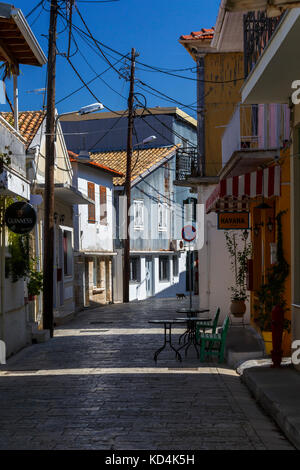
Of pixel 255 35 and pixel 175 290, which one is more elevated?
pixel 255 35

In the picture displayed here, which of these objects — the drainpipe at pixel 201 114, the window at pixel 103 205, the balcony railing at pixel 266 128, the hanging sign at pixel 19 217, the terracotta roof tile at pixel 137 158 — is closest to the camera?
the balcony railing at pixel 266 128

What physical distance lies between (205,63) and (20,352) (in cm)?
1184

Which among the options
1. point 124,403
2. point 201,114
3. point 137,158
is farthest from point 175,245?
point 124,403

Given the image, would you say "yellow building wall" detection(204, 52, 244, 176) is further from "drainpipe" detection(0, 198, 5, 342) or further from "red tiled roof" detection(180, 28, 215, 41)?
"drainpipe" detection(0, 198, 5, 342)

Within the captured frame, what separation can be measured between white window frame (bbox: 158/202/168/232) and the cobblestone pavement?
87.4 feet

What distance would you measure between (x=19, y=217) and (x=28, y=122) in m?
9.88

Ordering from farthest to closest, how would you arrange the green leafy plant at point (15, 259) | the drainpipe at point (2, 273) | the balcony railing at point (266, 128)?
the green leafy plant at point (15, 259) → the drainpipe at point (2, 273) → the balcony railing at point (266, 128)

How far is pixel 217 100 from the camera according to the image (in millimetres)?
23516

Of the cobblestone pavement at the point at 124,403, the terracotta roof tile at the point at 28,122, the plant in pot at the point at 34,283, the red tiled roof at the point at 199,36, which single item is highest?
the red tiled roof at the point at 199,36

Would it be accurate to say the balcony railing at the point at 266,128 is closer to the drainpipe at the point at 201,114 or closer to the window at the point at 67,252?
the drainpipe at the point at 201,114

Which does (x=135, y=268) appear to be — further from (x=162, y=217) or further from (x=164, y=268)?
(x=164, y=268)

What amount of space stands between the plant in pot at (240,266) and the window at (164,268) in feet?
71.1

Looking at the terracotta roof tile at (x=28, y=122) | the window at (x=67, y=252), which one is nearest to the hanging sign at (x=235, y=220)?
the terracotta roof tile at (x=28, y=122)

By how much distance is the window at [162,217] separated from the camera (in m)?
43.2
